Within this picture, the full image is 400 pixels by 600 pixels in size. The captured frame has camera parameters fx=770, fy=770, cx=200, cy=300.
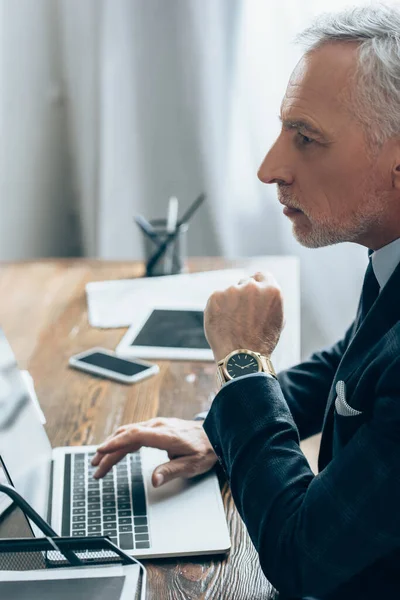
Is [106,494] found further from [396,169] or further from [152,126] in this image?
[152,126]

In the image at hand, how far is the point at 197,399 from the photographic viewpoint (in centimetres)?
131

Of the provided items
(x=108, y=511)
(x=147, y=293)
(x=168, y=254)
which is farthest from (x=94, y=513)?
(x=168, y=254)

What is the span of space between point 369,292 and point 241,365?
209 millimetres

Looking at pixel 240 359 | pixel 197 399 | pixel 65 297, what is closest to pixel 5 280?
pixel 65 297

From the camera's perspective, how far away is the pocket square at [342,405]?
34.0 inches

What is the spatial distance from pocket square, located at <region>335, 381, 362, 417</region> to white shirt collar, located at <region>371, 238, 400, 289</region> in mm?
182

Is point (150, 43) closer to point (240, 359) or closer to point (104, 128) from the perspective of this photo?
point (104, 128)

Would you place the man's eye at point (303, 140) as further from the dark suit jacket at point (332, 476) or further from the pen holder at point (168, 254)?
the pen holder at point (168, 254)

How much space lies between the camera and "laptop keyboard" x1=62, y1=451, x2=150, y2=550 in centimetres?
93

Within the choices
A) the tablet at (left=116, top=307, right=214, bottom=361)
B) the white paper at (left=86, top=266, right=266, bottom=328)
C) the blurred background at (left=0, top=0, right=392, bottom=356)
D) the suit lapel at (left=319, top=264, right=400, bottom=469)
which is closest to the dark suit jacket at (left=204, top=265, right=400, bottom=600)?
the suit lapel at (left=319, top=264, right=400, bottom=469)

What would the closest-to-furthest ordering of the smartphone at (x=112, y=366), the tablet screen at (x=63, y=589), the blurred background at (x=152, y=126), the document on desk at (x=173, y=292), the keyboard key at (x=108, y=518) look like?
the tablet screen at (x=63, y=589)
the keyboard key at (x=108, y=518)
the smartphone at (x=112, y=366)
the document on desk at (x=173, y=292)
the blurred background at (x=152, y=126)

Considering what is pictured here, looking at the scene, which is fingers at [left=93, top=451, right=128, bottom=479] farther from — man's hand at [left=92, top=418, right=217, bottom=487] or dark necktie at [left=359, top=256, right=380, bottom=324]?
dark necktie at [left=359, top=256, right=380, bottom=324]

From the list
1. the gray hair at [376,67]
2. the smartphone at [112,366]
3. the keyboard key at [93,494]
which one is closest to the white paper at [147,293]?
the smartphone at [112,366]

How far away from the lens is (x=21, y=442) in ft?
3.19
